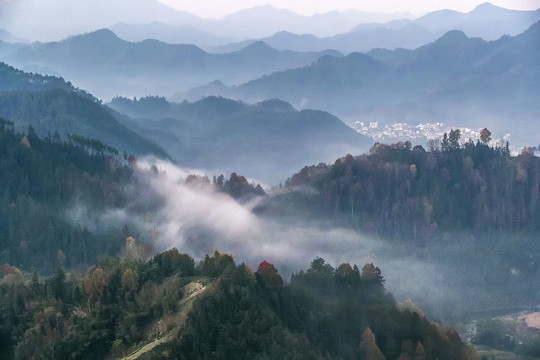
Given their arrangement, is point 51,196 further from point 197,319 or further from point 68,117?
point 197,319

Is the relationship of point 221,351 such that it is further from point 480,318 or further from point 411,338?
point 480,318

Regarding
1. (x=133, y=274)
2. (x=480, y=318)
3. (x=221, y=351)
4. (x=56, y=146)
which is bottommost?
(x=480, y=318)

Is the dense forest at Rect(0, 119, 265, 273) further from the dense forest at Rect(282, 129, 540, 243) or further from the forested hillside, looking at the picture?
the dense forest at Rect(282, 129, 540, 243)

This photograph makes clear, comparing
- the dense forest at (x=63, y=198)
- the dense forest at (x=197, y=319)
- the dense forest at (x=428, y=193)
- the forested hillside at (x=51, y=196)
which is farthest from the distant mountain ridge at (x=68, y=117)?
the dense forest at (x=197, y=319)

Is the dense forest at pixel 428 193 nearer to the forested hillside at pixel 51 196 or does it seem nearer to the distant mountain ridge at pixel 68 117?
the forested hillside at pixel 51 196

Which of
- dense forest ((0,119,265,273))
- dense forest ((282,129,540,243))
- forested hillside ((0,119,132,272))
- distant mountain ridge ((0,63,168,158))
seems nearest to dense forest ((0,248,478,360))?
forested hillside ((0,119,132,272))

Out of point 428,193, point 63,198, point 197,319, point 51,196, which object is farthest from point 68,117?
point 197,319

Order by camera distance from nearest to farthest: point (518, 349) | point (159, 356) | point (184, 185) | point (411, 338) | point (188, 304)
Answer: point (159, 356)
point (188, 304)
point (411, 338)
point (518, 349)
point (184, 185)

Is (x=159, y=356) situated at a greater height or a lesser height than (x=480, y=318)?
greater

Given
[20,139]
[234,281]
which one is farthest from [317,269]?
[20,139]
